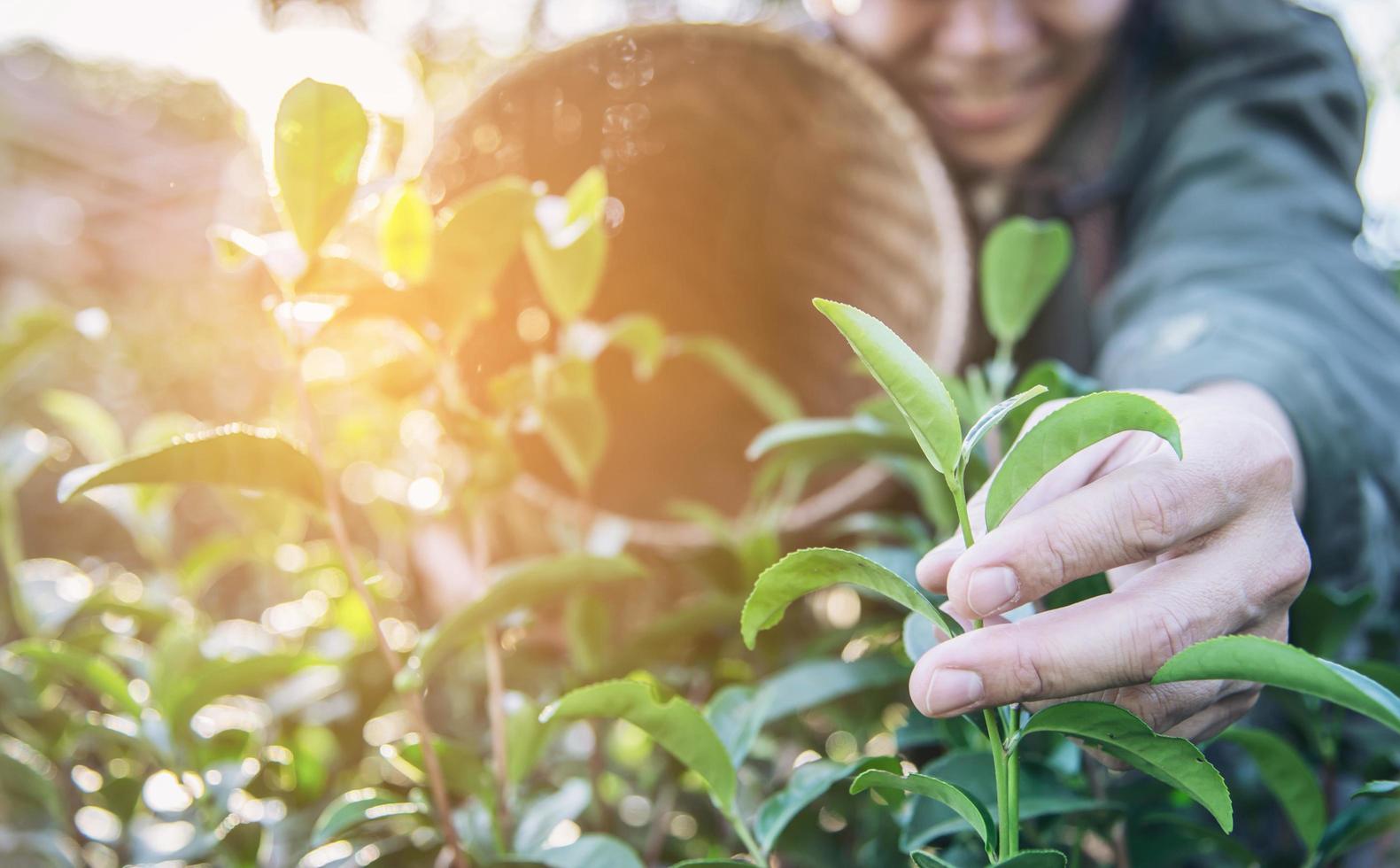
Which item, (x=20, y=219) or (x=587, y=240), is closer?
(x=587, y=240)

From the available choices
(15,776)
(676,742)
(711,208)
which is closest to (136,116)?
(711,208)

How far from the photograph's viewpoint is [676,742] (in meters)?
0.35

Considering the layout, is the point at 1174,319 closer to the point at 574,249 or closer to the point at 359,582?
the point at 574,249

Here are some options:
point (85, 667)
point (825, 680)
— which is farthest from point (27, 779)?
point (825, 680)

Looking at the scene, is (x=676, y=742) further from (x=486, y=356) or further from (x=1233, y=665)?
(x=486, y=356)

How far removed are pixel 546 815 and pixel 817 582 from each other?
225 millimetres

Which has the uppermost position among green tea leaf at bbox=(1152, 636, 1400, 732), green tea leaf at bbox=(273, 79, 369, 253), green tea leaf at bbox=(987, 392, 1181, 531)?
green tea leaf at bbox=(273, 79, 369, 253)

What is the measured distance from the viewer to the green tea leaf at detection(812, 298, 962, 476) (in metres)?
0.28

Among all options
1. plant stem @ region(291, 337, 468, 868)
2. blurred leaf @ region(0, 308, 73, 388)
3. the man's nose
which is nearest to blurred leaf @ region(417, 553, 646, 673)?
plant stem @ region(291, 337, 468, 868)

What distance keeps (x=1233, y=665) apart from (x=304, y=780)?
54cm

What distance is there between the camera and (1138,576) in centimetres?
34

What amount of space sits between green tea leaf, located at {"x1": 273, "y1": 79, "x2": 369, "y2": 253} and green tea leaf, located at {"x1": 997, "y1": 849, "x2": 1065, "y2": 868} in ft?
1.16

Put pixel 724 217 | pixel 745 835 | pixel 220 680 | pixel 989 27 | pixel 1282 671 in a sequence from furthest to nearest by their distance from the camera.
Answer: pixel 724 217 < pixel 989 27 < pixel 220 680 < pixel 745 835 < pixel 1282 671

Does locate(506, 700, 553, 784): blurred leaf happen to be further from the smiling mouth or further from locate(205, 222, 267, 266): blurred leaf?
the smiling mouth
